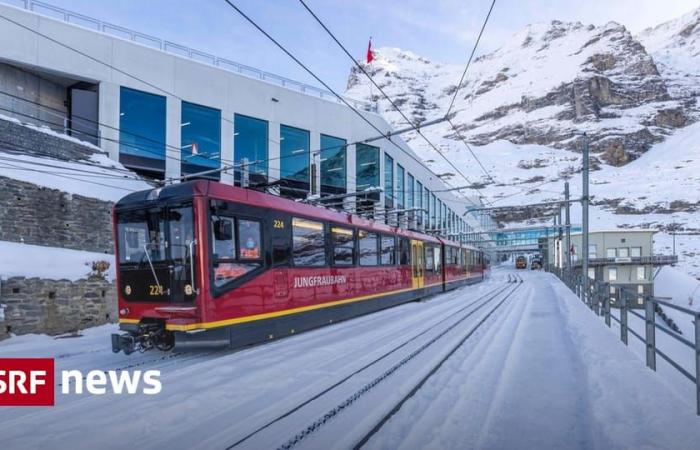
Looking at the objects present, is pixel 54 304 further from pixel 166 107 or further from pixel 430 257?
pixel 430 257

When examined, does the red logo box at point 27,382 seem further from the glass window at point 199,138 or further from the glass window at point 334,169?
the glass window at point 334,169

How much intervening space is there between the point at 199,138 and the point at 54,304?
36.7ft

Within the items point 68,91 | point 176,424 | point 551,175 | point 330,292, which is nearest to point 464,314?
point 330,292

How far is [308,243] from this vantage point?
35.1 ft

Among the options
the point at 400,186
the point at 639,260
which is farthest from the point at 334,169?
the point at 639,260

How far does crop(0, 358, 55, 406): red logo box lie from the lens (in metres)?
5.66

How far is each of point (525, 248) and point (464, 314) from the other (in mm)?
87099

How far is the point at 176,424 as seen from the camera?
15.6ft

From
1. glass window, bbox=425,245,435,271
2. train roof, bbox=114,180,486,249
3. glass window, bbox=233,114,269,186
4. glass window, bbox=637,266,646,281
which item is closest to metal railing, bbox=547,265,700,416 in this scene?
glass window, bbox=425,245,435,271

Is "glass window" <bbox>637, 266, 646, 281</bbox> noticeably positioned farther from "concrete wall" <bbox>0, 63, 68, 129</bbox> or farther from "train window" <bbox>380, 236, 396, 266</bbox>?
"concrete wall" <bbox>0, 63, 68, 129</bbox>

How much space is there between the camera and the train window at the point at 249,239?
27.8 feet

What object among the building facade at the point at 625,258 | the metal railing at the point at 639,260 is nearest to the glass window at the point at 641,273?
the building facade at the point at 625,258

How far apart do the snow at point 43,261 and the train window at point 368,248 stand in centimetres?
700

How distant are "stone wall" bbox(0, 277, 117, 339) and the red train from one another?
3.59 meters
